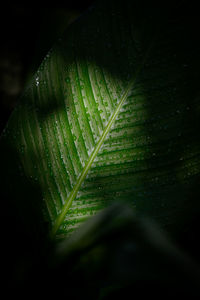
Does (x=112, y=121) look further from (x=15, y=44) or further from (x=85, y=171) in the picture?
(x=15, y=44)

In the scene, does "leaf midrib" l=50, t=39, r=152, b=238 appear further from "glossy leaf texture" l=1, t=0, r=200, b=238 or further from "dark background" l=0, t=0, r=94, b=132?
"dark background" l=0, t=0, r=94, b=132

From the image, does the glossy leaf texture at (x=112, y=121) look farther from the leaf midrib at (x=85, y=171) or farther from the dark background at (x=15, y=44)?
the dark background at (x=15, y=44)

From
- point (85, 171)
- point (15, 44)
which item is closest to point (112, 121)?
point (85, 171)

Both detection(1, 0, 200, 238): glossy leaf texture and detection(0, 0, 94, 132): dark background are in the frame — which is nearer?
detection(1, 0, 200, 238): glossy leaf texture

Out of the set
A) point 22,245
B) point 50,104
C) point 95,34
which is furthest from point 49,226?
point 95,34

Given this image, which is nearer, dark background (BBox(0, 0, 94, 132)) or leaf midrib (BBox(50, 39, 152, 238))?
leaf midrib (BBox(50, 39, 152, 238))

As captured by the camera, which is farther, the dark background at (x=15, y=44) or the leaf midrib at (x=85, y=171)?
the dark background at (x=15, y=44)

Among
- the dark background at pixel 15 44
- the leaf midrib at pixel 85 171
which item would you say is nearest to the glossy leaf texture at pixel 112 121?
the leaf midrib at pixel 85 171

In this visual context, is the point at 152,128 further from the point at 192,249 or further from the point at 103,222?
the point at 192,249

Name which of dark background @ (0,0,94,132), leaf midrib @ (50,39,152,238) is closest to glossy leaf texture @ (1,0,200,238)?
leaf midrib @ (50,39,152,238)

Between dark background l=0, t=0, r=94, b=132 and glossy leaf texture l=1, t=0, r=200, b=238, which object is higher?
dark background l=0, t=0, r=94, b=132
